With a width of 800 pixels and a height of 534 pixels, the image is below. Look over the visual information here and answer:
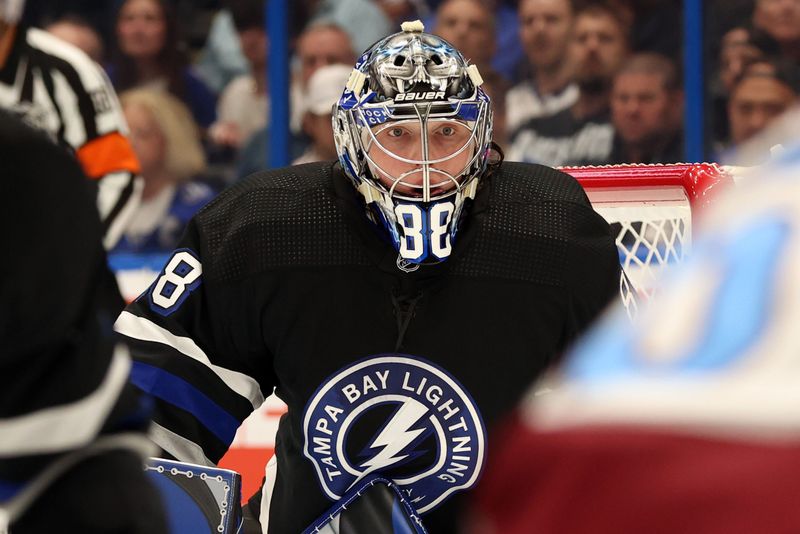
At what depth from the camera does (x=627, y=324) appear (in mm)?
723

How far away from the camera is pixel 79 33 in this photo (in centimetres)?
560

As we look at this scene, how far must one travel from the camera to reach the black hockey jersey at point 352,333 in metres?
2.27

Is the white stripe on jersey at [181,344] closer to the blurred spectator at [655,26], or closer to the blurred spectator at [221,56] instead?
the blurred spectator at [655,26]

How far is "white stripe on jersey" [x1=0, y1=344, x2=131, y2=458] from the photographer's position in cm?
125

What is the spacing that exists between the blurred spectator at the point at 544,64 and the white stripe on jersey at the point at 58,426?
3655 mm

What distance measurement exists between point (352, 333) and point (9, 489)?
1057mm

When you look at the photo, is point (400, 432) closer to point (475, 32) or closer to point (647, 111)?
point (647, 111)

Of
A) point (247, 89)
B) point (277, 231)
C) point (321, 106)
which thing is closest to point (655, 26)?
point (321, 106)

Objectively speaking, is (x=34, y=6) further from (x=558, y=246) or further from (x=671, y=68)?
(x=558, y=246)

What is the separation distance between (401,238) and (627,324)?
155cm

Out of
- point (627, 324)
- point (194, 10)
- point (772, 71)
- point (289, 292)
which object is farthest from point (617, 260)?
point (194, 10)

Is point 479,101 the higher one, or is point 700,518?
point 700,518

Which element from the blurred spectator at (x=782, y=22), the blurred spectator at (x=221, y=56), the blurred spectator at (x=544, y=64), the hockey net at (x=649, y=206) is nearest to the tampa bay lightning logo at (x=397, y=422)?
the hockey net at (x=649, y=206)

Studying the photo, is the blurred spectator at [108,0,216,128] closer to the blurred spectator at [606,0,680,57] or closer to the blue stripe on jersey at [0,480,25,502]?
the blurred spectator at [606,0,680,57]
